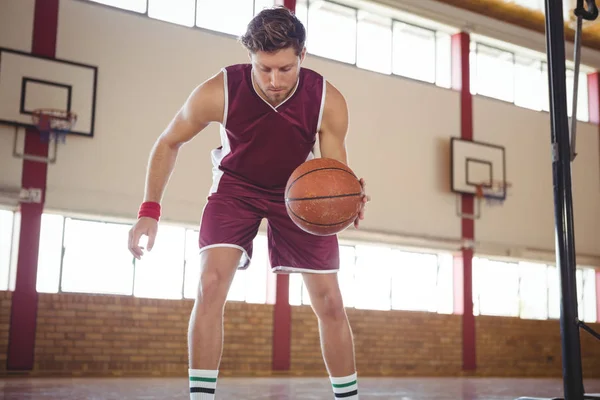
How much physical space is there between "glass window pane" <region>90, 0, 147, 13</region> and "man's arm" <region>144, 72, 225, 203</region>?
257 inches

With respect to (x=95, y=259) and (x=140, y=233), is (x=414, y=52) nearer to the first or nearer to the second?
(x=95, y=259)

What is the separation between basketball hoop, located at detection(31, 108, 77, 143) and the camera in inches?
306

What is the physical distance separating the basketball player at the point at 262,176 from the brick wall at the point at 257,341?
226 inches

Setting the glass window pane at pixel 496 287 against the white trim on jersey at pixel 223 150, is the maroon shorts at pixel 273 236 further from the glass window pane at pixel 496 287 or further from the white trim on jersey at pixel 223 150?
the glass window pane at pixel 496 287

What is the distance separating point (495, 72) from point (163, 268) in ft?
23.0

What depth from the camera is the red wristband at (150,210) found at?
2614 mm

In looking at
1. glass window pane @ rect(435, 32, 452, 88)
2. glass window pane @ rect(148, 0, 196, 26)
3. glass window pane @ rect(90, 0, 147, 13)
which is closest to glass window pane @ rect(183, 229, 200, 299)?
glass window pane @ rect(148, 0, 196, 26)

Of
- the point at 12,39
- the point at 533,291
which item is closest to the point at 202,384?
the point at 12,39

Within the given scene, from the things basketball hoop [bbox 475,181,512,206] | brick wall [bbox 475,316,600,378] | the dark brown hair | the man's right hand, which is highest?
basketball hoop [bbox 475,181,512,206]

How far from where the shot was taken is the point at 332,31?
1047 cm

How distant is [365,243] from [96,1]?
15.9 feet

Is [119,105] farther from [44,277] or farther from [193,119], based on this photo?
[193,119]

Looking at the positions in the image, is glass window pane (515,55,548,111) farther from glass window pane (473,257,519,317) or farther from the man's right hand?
the man's right hand

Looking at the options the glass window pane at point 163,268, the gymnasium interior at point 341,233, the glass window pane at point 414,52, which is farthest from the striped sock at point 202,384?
the glass window pane at point 414,52
